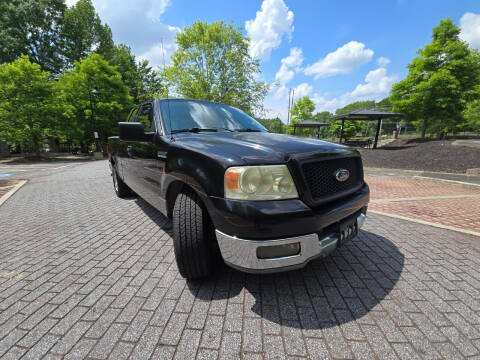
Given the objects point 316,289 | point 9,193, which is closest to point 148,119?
point 316,289

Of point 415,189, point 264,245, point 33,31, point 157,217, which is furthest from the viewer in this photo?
point 33,31

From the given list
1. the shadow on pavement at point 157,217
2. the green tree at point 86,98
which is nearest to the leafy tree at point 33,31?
the green tree at point 86,98

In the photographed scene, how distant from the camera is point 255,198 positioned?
144 centimetres

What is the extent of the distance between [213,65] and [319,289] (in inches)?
851

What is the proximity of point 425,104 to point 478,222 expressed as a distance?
19025 millimetres

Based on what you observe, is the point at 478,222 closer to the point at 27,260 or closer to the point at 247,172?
the point at 247,172

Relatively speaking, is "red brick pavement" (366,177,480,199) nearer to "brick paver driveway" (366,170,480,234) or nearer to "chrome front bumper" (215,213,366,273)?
"brick paver driveway" (366,170,480,234)

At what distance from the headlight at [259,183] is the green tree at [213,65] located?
761 inches

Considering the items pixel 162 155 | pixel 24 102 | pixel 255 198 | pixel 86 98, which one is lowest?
pixel 255 198

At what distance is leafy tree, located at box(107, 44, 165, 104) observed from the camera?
2927 centimetres

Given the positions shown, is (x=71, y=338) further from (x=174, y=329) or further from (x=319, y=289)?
(x=319, y=289)

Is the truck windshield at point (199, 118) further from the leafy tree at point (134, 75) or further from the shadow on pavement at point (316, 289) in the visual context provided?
the leafy tree at point (134, 75)

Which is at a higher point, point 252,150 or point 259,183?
point 252,150

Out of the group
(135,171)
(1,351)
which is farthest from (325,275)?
(135,171)
